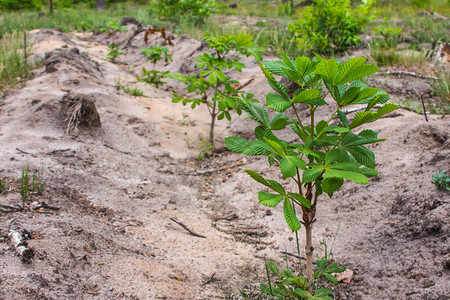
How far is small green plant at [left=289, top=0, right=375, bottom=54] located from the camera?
19.0 feet

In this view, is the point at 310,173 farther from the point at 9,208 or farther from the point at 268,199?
the point at 9,208

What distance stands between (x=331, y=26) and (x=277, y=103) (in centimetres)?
549

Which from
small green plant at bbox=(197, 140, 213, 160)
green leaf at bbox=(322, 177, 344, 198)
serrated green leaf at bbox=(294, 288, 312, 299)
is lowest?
small green plant at bbox=(197, 140, 213, 160)

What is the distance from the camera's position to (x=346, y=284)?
192 cm

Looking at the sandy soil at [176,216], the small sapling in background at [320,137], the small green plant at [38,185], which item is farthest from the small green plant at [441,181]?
the small green plant at [38,185]

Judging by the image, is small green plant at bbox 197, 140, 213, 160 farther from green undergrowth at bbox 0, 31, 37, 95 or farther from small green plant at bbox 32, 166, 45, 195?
green undergrowth at bbox 0, 31, 37, 95

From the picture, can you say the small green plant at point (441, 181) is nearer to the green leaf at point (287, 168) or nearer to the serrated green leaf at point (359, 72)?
the serrated green leaf at point (359, 72)

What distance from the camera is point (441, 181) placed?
2109mm

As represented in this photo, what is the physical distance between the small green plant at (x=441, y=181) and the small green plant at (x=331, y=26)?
403 cm

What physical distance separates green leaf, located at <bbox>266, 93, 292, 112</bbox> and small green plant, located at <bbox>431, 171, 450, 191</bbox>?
1.37 meters

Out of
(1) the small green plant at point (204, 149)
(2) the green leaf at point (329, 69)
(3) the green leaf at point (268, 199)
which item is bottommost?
(1) the small green plant at point (204, 149)

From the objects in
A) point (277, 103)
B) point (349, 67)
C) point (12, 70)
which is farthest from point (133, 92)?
point (349, 67)

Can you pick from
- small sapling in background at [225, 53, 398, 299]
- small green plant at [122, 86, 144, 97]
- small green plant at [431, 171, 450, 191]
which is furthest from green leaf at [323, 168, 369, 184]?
small green plant at [122, 86, 144, 97]

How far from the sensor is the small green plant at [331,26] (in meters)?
5.79
